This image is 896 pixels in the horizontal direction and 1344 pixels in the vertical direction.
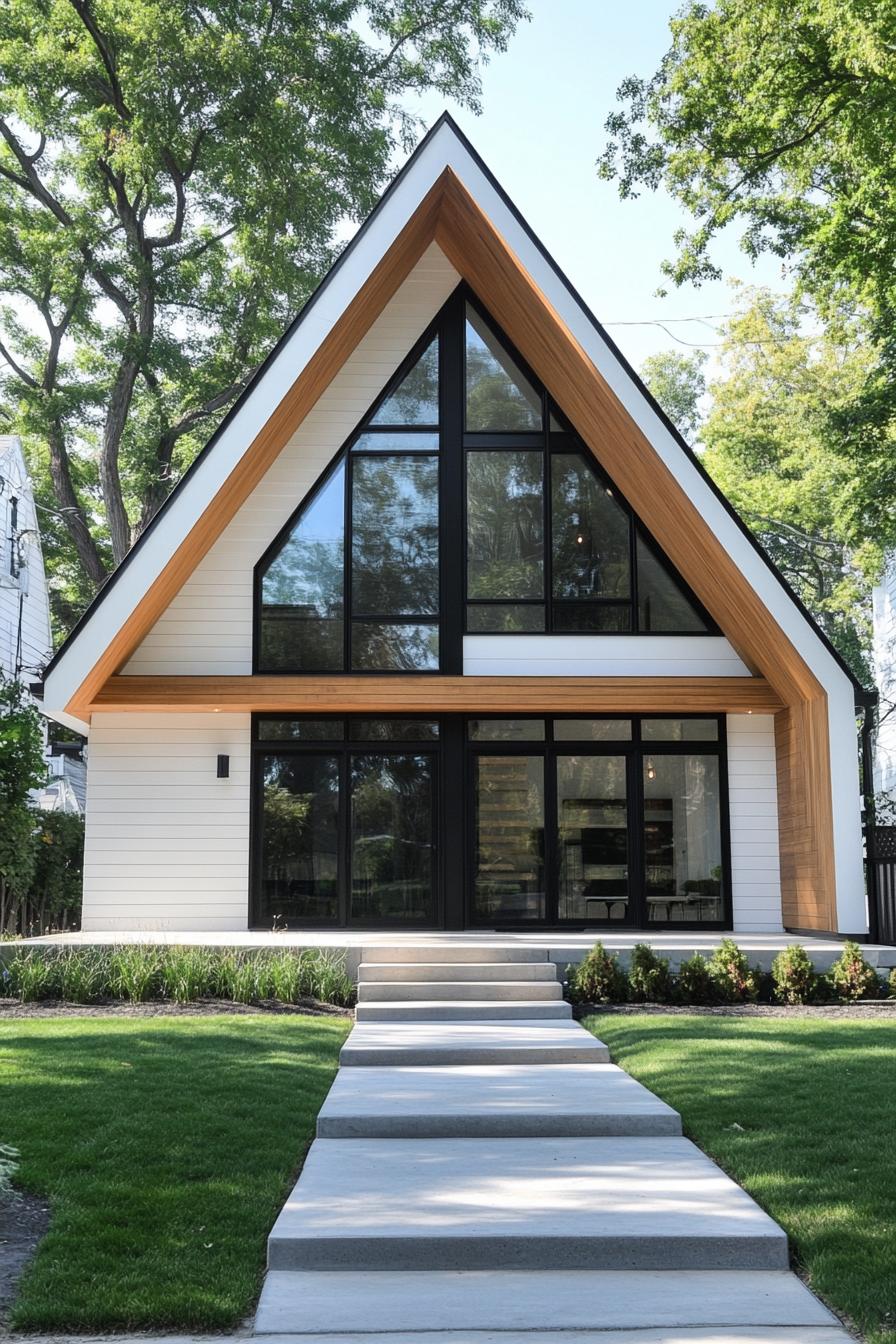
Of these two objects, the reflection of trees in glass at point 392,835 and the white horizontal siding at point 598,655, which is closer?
the reflection of trees in glass at point 392,835

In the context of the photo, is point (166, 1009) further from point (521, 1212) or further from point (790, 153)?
point (790, 153)

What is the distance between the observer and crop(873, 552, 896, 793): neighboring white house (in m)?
20.2

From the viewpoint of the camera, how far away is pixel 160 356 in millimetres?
19797

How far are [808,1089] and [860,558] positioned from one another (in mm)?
16984

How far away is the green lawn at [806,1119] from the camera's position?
406 cm

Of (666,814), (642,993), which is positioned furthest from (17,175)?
(642,993)

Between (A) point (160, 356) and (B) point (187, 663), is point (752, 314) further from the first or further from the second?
(B) point (187, 663)

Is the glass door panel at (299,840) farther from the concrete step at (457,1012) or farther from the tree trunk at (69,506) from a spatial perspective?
the tree trunk at (69,506)

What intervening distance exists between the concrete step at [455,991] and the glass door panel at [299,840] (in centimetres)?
278

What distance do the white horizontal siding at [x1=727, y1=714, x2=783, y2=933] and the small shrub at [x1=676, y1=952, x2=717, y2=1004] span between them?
296 cm

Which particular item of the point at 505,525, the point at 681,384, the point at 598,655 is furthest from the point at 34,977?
the point at 681,384

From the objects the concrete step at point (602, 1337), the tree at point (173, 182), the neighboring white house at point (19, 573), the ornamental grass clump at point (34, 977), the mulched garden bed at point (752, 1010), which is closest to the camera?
the concrete step at point (602, 1337)

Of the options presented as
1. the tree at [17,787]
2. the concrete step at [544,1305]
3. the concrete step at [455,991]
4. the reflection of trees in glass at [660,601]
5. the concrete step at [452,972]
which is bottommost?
the concrete step at [544,1305]

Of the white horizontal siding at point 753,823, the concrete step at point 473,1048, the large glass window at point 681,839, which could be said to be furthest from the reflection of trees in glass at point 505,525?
the concrete step at point 473,1048
